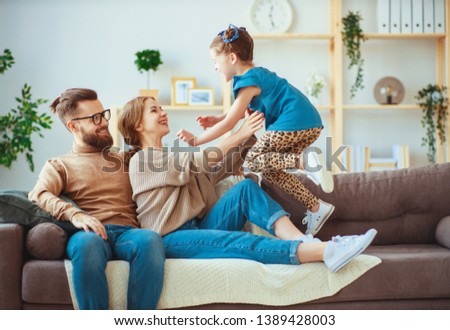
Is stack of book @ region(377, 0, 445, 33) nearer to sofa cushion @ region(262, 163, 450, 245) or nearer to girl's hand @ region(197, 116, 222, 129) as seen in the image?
sofa cushion @ region(262, 163, 450, 245)

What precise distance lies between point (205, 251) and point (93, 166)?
1.94 ft

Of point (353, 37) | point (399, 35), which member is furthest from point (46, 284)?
point (399, 35)

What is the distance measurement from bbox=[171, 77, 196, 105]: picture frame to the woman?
2.26 metres

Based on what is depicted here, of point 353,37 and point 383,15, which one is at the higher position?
point 383,15

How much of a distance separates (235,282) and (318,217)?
2.08ft

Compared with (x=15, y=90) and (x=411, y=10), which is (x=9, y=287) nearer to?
(x=15, y=90)

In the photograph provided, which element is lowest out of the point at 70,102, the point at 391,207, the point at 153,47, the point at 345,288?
the point at 345,288

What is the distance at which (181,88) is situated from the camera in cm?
496

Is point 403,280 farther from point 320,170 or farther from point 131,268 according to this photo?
point 131,268

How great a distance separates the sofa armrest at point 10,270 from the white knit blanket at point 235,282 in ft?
0.63

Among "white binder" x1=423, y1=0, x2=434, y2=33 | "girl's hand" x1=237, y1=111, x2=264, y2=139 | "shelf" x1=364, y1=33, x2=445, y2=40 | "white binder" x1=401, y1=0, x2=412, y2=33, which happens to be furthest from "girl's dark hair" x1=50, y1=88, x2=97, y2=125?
"white binder" x1=423, y1=0, x2=434, y2=33

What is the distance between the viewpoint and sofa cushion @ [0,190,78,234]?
2230mm

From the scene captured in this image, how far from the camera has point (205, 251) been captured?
2287mm

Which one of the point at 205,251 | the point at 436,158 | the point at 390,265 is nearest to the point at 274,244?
Result: the point at 205,251
